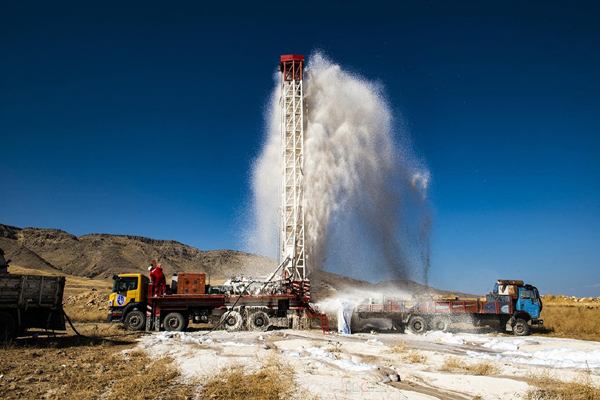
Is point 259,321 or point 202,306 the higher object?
point 202,306

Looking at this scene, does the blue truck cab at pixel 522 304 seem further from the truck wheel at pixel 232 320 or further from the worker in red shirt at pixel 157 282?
the worker in red shirt at pixel 157 282

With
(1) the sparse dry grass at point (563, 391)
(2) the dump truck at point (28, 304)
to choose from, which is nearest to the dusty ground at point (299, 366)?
(1) the sparse dry grass at point (563, 391)

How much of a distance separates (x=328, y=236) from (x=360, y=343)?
1370cm

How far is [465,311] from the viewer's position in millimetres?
22203

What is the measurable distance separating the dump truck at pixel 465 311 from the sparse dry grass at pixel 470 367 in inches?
381

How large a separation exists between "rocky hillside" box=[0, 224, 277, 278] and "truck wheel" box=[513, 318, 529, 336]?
2915 inches

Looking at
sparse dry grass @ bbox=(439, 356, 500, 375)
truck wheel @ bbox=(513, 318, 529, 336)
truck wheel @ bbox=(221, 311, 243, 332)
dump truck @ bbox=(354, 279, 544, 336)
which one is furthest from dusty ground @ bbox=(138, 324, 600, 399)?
dump truck @ bbox=(354, 279, 544, 336)

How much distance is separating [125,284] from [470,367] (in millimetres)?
16591

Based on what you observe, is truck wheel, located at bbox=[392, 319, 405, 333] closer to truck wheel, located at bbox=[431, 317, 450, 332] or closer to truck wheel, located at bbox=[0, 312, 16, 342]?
truck wheel, located at bbox=[431, 317, 450, 332]

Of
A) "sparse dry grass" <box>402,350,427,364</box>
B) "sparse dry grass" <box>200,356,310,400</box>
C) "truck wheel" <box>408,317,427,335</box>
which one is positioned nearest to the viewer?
"sparse dry grass" <box>200,356,310,400</box>

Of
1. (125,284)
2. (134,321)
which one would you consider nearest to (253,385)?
(134,321)

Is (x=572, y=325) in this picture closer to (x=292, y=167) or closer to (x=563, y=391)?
(x=563, y=391)

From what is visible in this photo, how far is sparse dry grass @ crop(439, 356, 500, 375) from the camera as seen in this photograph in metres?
11.1

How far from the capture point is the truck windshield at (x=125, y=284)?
21.3 m
